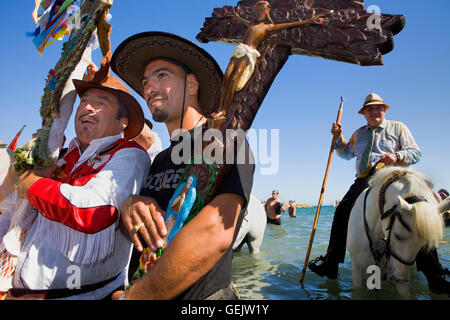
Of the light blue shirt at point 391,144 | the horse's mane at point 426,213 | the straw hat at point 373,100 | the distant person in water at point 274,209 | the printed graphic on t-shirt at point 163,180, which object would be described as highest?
the straw hat at point 373,100

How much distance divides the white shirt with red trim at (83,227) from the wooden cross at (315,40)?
2.61 ft

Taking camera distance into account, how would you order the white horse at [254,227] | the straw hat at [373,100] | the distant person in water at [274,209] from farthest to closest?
1. the distant person in water at [274,209]
2. the white horse at [254,227]
3. the straw hat at [373,100]

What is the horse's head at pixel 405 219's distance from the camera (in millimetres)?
3078

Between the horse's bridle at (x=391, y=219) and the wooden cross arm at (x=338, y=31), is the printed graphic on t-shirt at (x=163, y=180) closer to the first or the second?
the wooden cross arm at (x=338, y=31)

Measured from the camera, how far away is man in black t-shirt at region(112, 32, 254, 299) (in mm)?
1150

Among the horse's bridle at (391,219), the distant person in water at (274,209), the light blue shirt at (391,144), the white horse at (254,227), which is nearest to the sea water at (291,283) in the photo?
the white horse at (254,227)

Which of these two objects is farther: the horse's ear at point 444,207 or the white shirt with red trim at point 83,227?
the horse's ear at point 444,207

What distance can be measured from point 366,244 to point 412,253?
0.68 metres

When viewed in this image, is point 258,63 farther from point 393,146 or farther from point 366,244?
point 393,146

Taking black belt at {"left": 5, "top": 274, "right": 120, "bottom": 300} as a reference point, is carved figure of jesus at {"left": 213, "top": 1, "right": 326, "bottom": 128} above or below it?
above

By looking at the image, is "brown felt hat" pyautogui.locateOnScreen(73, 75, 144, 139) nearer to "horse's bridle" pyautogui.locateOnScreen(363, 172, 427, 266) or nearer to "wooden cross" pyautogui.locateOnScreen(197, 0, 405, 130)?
"wooden cross" pyautogui.locateOnScreen(197, 0, 405, 130)

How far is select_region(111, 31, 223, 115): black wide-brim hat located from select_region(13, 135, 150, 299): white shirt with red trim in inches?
29.8

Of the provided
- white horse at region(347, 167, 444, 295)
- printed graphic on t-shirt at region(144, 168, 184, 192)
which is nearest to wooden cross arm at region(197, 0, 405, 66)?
printed graphic on t-shirt at region(144, 168, 184, 192)
